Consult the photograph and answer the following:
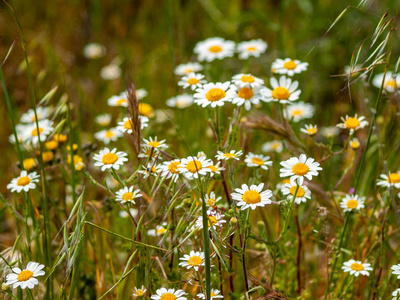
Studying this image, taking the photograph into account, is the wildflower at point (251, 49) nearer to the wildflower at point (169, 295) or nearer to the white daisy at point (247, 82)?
the white daisy at point (247, 82)

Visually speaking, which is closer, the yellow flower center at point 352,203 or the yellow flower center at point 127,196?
A: the yellow flower center at point 127,196

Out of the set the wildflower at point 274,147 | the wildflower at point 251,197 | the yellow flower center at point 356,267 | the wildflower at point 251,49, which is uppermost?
the wildflower at point 251,49

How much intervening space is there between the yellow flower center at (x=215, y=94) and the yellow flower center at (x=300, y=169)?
1.25 feet

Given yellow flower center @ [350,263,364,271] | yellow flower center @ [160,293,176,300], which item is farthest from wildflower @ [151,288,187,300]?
yellow flower center @ [350,263,364,271]

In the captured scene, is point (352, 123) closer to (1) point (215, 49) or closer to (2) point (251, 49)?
(2) point (251, 49)

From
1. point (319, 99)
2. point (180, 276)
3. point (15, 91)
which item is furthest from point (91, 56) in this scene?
point (180, 276)

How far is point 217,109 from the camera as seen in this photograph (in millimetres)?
1612

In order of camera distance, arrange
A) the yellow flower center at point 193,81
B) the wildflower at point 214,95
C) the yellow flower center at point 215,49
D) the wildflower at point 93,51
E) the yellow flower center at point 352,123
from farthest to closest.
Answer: the wildflower at point 93,51 → the yellow flower center at point 215,49 → the yellow flower center at point 193,81 → the yellow flower center at point 352,123 → the wildflower at point 214,95

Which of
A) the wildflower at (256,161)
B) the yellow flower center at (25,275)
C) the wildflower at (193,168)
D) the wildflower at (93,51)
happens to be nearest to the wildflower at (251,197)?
the wildflower at (193,168)

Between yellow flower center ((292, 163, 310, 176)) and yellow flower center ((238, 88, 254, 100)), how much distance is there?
0.40m

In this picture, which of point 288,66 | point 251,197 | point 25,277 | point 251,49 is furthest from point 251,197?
point 251,49

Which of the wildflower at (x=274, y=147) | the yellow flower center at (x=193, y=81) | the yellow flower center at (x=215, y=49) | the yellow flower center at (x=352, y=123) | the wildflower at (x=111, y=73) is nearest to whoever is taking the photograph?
the yellow flower center at (x=352, y=123)

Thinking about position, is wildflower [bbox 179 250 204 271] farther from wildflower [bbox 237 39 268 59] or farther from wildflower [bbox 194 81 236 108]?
wildflower [bbox 237 39 268 59]

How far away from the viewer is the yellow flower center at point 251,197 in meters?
1.30
